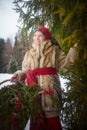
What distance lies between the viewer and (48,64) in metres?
1.77

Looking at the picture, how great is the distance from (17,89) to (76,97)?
0.37m

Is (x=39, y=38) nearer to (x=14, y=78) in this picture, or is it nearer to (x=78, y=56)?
(x=14, y=78)

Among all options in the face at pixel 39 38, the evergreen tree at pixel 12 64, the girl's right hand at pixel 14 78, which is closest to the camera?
the girl's right hand at pixel 14 78

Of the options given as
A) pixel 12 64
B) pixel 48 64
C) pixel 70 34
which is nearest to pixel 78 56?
pixel 70 34

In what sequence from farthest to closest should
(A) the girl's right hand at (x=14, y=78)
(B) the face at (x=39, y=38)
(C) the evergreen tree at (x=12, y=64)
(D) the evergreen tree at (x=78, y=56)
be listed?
(C) the evergreen tree at (x=12, y=64) < (B) the face at (x=39, y=38) < (A) the girl's right hand at (x=14, y=78) < (D) the evergreen tree at (x=78, y=56)

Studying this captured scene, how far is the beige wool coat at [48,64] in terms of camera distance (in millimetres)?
1729

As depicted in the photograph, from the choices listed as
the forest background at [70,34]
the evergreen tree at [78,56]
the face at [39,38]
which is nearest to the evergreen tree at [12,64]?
the forest background at [70,34]

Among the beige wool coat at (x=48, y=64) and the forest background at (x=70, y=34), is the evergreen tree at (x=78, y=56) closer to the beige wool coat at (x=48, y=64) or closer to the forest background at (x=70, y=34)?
the forest background at (x=70, y=34)

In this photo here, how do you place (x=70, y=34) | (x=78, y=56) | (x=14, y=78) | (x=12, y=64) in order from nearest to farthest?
(x=78, y=56) < (x=70, y=34) < (x=14, y=78) < (x=12, y=64)

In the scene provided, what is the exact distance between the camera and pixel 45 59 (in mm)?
1779

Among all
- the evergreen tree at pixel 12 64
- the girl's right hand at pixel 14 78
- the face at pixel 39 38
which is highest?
the evergreen tree at pixel 12 64

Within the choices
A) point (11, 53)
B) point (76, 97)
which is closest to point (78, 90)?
point (76, 97)

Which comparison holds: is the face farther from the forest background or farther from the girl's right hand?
the girl's right hand

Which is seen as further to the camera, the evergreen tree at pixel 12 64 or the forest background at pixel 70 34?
the evergreen tree at pixel 12 64
